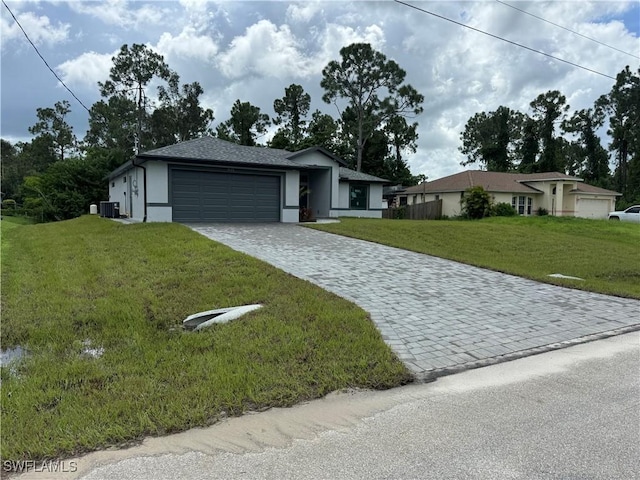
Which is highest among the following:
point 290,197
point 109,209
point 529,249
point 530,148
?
point 530,148

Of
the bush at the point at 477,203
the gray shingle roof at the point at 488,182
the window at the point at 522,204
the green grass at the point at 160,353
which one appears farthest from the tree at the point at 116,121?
the window at the point at 522,204

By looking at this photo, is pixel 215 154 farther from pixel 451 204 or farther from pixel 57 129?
pixel 57 129

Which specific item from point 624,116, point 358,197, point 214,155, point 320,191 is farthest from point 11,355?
point 624,116

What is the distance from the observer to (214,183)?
17.0 metres

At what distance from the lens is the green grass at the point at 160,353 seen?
9.73ft

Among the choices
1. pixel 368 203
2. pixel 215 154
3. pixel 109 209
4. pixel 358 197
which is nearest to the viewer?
pixel 215 154

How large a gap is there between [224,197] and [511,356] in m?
14.5

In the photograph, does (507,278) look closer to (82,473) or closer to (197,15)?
(82,473)

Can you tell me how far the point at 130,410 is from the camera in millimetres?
3068

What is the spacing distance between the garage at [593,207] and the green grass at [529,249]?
1324cm

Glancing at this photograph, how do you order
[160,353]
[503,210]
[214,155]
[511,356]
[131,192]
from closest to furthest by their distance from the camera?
[160,353], [511,356], [214,155], [131,192], [503,210]

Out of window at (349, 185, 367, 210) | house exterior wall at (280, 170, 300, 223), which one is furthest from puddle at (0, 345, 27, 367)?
window at (349, 185, 367, 210)

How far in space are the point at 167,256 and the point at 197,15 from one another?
22.4ft

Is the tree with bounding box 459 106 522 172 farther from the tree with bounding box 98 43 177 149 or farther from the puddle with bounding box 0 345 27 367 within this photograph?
the puddle with bounding box 0 345 27 367
